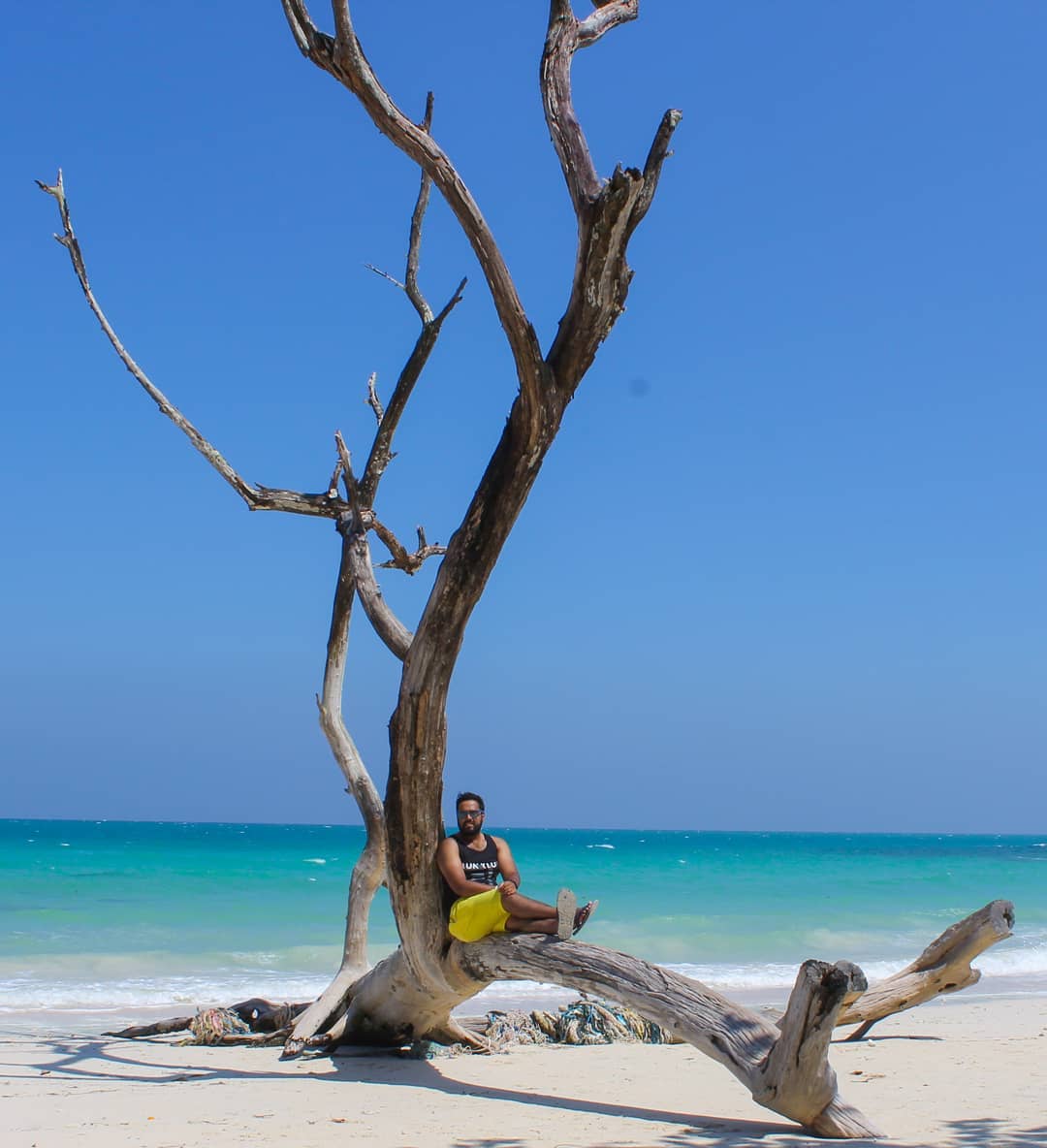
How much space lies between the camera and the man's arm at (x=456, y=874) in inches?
251

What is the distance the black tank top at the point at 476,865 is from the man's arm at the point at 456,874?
0.25 feet

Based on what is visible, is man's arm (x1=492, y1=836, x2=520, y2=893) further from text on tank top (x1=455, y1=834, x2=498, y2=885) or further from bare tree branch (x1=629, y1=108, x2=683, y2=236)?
bare tree branch (x1=629, y1=108, x2=683, y2=236)

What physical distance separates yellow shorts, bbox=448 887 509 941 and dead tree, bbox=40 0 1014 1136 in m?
0.08

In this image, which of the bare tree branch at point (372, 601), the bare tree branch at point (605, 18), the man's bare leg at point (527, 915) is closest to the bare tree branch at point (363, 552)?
the bare tree branch at point (372, 601)

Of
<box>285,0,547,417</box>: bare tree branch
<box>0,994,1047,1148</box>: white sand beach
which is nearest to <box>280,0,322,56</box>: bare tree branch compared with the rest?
<box>285,0,547,417</box>: bare tree branch

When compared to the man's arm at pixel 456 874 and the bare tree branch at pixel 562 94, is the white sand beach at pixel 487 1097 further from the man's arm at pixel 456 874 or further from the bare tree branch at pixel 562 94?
the bare tree branch at pixel 562 94

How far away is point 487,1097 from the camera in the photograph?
239 inches

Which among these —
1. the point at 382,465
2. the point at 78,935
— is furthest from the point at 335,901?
the point at 382,465

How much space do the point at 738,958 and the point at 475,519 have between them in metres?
11.3

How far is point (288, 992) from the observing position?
39.0 feet

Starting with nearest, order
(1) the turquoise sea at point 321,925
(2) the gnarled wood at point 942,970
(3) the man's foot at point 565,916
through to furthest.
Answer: (3) the man's foot at point 565,916
(2) the gnarled wood at point 942,970
(1) the turquoise sea at point 321,925

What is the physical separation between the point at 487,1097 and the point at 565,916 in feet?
3.19

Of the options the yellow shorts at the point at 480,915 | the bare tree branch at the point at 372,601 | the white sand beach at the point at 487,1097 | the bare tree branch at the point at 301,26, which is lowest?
the white sand beach at the point at 487,1097

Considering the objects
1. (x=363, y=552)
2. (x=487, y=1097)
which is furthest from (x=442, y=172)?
(x=487, y=1097)
